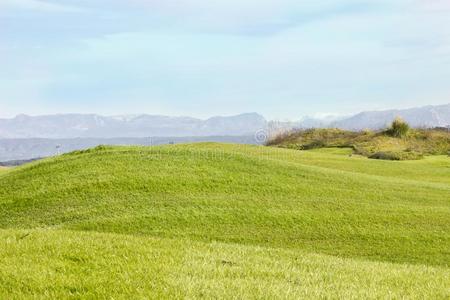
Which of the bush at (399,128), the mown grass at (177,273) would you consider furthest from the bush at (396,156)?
the mown grass at (177,273)

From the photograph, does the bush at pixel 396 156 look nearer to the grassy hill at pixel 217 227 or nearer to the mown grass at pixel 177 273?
the grassy hill at pixel 217 227

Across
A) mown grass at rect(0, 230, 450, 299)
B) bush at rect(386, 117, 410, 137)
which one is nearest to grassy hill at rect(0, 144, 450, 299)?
mown grass at rect(0, 230, 450, 299)

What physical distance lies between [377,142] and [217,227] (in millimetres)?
42542

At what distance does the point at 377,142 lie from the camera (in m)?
59.1

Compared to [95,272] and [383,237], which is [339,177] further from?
[95,272]

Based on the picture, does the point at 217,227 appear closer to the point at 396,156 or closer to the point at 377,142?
the point at 396,156

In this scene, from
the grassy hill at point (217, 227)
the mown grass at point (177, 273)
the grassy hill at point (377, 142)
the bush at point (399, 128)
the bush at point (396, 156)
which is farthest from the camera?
the bush at point (399, 128)

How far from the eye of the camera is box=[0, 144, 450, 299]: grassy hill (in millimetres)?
8695

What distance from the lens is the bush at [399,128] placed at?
209 ft

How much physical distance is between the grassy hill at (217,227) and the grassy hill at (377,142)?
15192mm

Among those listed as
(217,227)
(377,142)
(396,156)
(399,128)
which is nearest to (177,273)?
(217,227)

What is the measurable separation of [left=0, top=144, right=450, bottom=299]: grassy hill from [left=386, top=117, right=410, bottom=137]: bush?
25.6 meters

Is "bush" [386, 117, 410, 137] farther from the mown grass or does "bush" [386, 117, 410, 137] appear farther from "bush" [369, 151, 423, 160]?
the mown grass

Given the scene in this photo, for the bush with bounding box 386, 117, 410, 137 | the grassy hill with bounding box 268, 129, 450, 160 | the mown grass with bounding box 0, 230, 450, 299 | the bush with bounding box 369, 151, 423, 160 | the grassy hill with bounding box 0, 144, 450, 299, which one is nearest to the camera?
the mown grass with bounding box 0, 230, 450, 299
